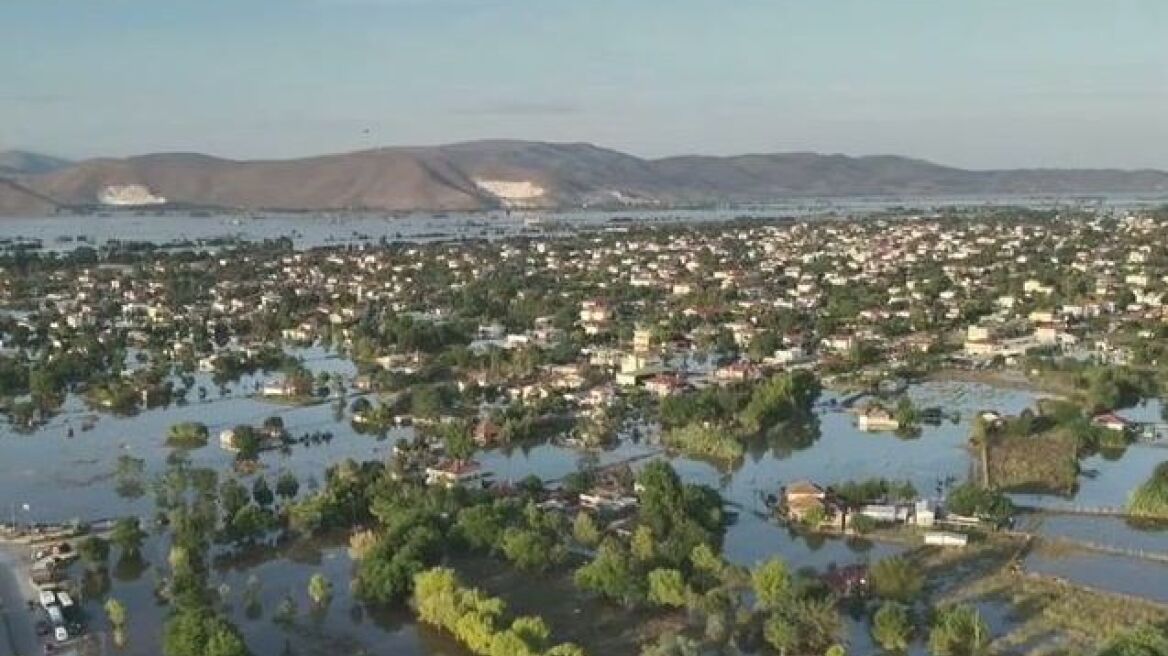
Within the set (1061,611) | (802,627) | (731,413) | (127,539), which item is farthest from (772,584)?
(731,413)

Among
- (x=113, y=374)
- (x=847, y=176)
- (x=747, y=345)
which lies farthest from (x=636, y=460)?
(x=847, y=176)

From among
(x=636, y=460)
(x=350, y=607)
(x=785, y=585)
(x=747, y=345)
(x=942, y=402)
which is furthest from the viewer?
(x=747, y=345)

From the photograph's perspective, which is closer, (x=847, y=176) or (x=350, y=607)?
(x=350, y=607)

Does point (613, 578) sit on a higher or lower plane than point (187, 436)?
higher

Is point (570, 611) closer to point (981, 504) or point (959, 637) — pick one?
point (959, 637)

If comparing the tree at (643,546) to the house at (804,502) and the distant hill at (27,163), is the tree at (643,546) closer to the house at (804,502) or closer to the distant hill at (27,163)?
the house at (804,502)

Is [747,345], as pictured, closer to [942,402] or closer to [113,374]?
[942,402]
